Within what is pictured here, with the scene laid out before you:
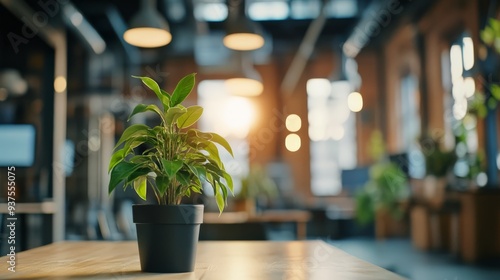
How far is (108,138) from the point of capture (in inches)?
459

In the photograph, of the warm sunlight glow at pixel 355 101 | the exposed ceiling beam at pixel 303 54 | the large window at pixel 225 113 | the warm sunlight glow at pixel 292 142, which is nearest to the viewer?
the exposed ceiling beam at pixel 303 54

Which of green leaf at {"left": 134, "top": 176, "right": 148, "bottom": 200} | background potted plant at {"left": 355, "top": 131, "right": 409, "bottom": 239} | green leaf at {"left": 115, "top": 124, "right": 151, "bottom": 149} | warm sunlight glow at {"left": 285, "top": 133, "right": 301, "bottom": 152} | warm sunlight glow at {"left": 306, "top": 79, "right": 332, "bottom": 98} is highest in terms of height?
warm sunlight glow at {"left": 306, "top": 79, "right": 332, "bottom": 98}

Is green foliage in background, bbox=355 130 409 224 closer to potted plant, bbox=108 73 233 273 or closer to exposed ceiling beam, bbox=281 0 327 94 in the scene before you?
exposed ceiling beam, bbox=281 0 327 94

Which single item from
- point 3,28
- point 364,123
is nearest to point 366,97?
point 364,123

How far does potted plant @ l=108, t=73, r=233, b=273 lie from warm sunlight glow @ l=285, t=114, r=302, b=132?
13.4m

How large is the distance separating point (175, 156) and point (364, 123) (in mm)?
13157

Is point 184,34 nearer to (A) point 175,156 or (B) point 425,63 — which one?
(B) point 425,63

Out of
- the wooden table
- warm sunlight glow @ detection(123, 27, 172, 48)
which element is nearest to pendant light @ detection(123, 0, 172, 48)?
warm sunlight glow @ detection(123, 27, 172, 48)

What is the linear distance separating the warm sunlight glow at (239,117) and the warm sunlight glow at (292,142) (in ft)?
3.69

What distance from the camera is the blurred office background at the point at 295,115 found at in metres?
6.82

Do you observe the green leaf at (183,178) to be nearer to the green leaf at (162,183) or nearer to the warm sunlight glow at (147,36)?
the green leaf at (162,183)

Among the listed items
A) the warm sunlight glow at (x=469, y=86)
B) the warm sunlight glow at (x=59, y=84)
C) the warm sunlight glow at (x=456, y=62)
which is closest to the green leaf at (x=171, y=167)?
the warm sunlight glow at (x=59, y=84)

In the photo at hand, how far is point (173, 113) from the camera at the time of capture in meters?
1.61

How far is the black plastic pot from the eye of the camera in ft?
5.31
